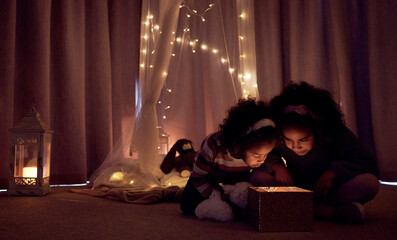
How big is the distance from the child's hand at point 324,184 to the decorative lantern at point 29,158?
170 cm

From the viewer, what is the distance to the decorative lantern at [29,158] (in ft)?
7.22

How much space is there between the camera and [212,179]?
157 cm

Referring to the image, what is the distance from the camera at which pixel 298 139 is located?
4.78ft

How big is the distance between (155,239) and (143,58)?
1.72 meters

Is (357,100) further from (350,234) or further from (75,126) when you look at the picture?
(75,126)

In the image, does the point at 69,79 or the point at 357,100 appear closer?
the point at 69,79

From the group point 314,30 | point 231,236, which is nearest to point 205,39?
point 314,30

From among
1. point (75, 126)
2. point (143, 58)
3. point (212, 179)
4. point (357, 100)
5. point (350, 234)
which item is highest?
point (143, 58)

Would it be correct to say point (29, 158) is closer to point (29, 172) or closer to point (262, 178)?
point (29, 172)

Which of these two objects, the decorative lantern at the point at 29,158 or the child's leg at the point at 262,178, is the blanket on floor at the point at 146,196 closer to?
the decorative lantern at the point at 29,158

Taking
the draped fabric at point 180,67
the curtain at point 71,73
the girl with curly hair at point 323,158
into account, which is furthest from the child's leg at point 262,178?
the curtain at point 71,73

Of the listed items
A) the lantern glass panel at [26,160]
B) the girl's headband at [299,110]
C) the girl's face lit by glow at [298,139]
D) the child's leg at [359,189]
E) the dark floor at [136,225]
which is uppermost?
the girl's headband at [299,110]

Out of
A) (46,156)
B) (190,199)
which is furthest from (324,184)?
(46,156)

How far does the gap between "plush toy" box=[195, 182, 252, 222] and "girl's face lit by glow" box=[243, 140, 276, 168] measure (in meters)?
0.12
